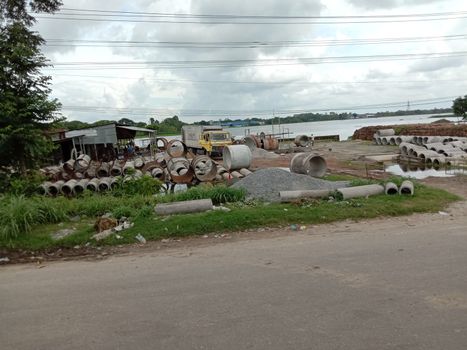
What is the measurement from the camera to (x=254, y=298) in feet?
15.6

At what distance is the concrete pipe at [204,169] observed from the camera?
63.4ft

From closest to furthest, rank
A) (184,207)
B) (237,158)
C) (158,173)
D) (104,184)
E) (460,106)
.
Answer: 1. (184,207)
2. (104,184)
3. (158,173)
4. (237,158)
5. (460,106)

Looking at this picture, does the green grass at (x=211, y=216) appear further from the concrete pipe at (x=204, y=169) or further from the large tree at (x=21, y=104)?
the concrete pipe at (x=204, y=169)

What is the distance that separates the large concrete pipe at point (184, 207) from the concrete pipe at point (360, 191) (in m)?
3.68

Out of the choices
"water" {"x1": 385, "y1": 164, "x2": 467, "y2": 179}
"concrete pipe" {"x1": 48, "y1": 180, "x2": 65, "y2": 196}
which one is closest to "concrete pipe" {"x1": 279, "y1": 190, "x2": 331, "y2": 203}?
"water" {"x1": 385, "y1": 164, "x2": 467, "y2": 179}

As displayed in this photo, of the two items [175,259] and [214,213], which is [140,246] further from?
[214,213]

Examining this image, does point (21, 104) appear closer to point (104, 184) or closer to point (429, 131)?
point (104, 184)

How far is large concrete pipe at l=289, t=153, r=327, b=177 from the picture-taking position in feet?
58.7

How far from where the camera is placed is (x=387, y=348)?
3488 mm

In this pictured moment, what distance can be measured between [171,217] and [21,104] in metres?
7.71

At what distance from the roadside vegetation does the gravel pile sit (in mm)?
823

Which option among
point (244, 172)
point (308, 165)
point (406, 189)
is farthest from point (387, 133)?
point (406, 189)

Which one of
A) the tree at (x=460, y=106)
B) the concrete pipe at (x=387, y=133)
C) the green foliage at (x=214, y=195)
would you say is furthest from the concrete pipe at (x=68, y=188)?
the tree at (x=460, y=106)

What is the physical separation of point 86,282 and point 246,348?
317 cm
